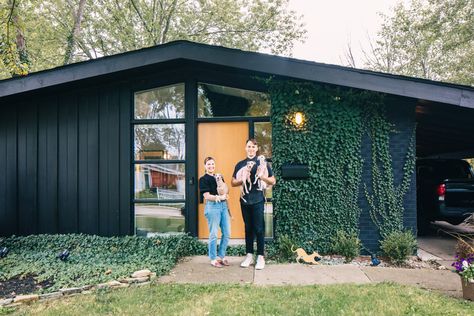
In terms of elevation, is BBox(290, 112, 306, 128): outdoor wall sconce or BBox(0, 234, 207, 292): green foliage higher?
BBox(290, 112, 306, 128): outdoor wall sconce

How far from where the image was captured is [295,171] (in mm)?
5102

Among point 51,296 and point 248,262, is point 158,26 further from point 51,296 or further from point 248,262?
point 51,296

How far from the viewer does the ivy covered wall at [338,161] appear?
5.09 metres

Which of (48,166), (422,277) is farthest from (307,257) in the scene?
(48,166)

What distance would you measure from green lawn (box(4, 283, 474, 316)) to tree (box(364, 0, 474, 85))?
14789 millimetres

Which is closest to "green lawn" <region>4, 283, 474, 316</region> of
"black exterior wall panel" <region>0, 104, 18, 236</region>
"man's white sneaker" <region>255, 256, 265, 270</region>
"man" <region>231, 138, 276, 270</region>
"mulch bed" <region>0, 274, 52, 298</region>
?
"mulch bed" <region>0, 274, 52, 298</region>

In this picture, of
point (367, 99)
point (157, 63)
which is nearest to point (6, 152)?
point (157, 63)

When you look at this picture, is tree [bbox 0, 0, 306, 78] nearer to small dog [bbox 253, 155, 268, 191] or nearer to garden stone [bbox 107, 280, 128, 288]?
small dog [bbox 253, 155, 268, 191]

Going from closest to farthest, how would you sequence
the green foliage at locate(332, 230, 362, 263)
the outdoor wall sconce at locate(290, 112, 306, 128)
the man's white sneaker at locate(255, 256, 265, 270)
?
the man's white sneaker at locate(255, 256, 265, 270) < the green foliage at locate(332, 230, 362, 263) < the outdoor wall sconce at locate(290, 112, 306, 128)

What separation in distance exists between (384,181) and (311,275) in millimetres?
2016

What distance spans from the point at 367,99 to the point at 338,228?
2095 mm

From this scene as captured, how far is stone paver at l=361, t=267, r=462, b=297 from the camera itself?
3725 mm

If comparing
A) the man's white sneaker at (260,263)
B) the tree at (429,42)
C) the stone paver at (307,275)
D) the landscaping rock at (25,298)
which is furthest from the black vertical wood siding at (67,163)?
the tree at (429,42)

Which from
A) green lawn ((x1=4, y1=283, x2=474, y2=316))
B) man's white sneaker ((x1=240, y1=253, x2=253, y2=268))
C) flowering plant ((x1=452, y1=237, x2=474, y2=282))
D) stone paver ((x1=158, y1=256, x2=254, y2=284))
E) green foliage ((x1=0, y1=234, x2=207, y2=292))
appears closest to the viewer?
green lawn ((x1=4, y1=283, x2=474, y2=316))
